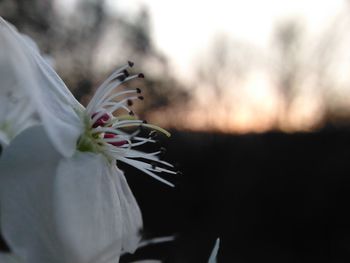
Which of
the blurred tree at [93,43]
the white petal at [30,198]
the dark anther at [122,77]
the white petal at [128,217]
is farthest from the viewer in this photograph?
the blurred tree at [93,43]

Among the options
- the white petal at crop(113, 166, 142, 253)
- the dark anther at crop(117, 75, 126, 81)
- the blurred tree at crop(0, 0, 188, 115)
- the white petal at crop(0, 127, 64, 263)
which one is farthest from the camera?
the blurred tree at crop(0, 0, 188, 115)

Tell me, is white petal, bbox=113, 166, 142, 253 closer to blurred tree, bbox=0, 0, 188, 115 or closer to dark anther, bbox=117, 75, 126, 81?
dark anther, bbox=117, 75, 126, 81

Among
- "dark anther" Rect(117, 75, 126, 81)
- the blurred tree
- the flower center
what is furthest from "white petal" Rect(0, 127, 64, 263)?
the blurred tree

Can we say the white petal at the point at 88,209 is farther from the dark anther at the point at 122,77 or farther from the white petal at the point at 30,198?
the dark anther at the point at 122,77

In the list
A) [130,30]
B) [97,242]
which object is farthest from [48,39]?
[97,242]

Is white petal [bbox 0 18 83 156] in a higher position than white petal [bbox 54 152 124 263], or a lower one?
A: higher

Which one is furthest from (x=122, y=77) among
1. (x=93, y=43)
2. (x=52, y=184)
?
(x=93, y=43)

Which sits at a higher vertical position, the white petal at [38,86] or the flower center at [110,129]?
the white petal at [38,86]

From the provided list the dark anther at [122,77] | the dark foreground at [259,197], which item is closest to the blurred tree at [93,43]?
the dark foreground at [259,197]
